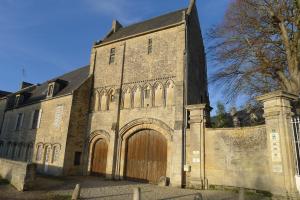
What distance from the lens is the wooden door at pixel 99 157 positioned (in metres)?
17.2

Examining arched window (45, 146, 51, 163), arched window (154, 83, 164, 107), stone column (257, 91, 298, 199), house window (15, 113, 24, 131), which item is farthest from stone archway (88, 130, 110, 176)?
house window (15, 113, 24, 131)

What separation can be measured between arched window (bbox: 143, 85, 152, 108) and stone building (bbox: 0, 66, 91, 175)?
577 cm

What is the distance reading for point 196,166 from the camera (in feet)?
41.7

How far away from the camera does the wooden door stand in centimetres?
1716

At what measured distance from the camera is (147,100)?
1619 centimetres

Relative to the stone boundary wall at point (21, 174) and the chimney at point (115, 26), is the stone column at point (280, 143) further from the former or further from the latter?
the chimney at point (115, 26)

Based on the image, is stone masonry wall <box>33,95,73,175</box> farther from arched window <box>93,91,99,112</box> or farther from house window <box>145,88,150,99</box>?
house window <box>145,88,150,99</box>

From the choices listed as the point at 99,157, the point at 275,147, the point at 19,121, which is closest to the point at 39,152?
the point at 99,157

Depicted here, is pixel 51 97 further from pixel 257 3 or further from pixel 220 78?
pixel 257 3

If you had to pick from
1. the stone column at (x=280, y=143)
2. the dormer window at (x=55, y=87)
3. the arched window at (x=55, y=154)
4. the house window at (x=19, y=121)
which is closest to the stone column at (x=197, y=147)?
the stone column at (x=280, y=143)

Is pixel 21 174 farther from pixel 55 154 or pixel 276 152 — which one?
pixel 276 152

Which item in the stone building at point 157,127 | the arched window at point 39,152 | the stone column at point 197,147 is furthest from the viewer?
the arched window at point 39,152

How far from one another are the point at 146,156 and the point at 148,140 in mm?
1059

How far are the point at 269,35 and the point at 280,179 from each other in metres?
8.09
